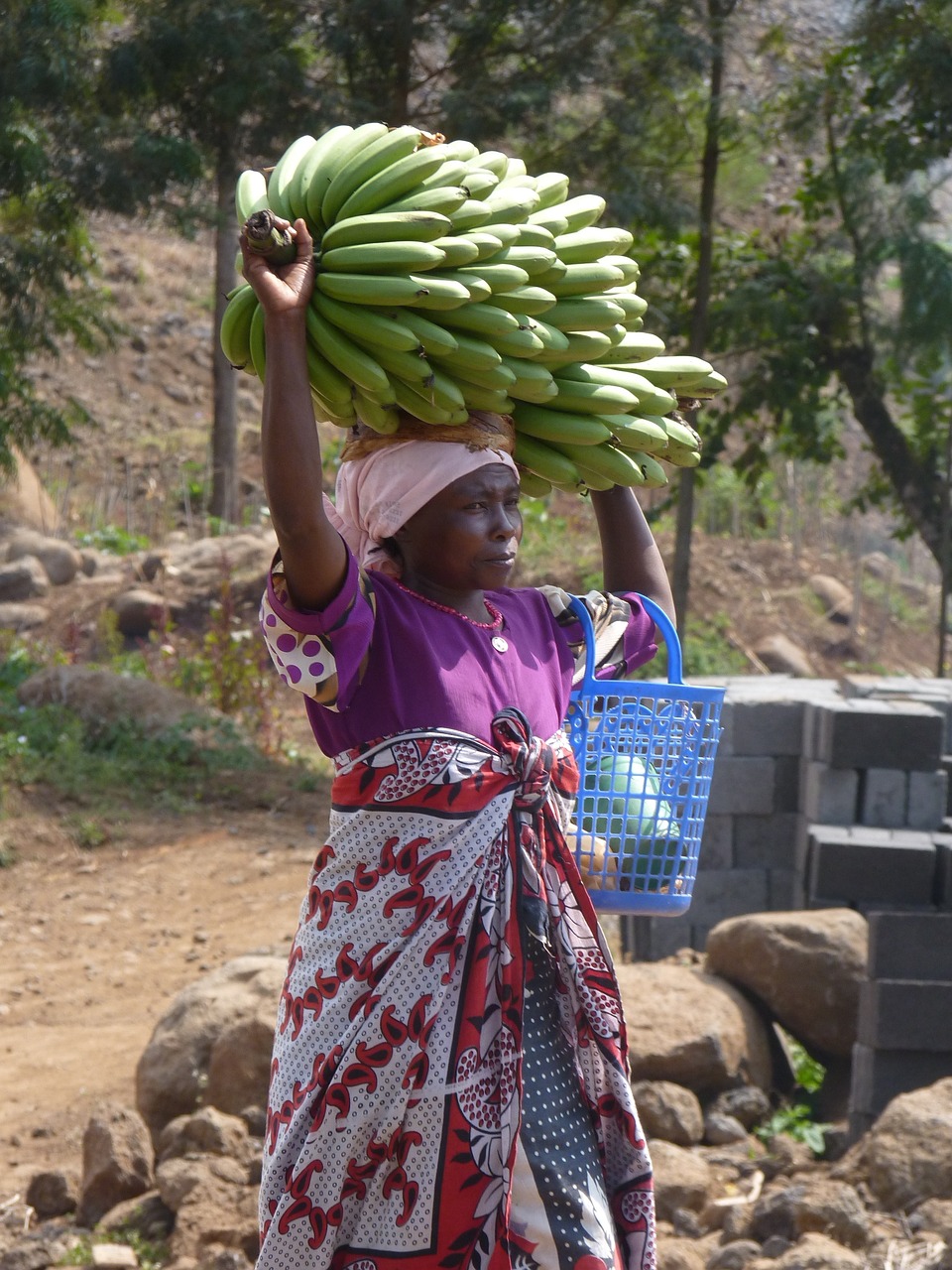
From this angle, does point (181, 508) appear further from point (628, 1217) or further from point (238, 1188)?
point (628, 1217)

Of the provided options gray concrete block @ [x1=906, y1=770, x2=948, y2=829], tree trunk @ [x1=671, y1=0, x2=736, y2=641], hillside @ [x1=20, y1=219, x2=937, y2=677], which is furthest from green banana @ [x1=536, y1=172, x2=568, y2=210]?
hillside @ [x1=20, y1=219, x2=937, y2=677]

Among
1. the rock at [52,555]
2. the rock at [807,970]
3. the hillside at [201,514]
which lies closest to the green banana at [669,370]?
the rock at [807,970]

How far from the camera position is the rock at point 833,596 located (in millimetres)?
15758

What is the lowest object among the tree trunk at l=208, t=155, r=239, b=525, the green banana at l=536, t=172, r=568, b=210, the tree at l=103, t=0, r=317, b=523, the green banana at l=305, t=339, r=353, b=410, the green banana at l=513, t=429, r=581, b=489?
the green banana at l=513, t=429, r=581, b=489

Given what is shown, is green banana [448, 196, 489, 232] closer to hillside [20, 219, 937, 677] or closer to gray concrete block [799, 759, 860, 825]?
gray concrete block [799, 759, 860, 825]

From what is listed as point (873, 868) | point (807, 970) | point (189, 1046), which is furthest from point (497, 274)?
point (873, 868)

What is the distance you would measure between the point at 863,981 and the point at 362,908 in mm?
2914

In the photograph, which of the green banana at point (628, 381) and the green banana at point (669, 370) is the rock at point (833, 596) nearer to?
the green banana at point (669, 370)

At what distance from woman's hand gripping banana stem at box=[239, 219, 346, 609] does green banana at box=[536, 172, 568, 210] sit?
0.59m

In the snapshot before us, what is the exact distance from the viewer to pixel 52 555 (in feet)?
45.3

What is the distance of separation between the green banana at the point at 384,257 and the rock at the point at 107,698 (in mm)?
7303

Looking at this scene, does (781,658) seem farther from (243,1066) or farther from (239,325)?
(239,325)

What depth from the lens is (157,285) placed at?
861 inches

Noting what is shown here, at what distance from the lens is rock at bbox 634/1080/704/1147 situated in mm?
4262
